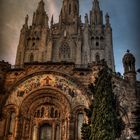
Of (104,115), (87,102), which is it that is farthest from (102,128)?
(87,102)

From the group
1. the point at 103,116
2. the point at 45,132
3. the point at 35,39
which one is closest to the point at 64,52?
the point at 35,39

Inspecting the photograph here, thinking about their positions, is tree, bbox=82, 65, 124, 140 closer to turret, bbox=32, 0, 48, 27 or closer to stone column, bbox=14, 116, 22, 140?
stone column, bbox=14, 116, 22, 140

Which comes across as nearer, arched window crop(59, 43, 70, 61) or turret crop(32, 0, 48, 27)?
arched window crop(59, 43, 70, 61)

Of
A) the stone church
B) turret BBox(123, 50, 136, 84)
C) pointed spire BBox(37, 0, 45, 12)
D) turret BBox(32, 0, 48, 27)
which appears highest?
pointed spire BBox(37, 0, 45, 12)

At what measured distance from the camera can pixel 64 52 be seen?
196 feet

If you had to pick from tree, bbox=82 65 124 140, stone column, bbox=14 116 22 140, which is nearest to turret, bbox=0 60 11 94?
stone column, bbox=14 116 22 140

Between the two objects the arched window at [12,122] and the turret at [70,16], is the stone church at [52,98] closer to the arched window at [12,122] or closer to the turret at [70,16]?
the arched window at [12,122]

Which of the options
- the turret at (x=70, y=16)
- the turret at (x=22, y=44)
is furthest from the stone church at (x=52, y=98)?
the turret at (x=70, y=16)

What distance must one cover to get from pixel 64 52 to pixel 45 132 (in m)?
33.7

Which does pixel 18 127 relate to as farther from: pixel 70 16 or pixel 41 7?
pixel 70 16

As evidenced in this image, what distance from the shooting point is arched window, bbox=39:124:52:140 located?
27.2m

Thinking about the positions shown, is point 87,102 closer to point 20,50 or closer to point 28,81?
point 28,81

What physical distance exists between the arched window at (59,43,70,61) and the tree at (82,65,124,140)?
116ft

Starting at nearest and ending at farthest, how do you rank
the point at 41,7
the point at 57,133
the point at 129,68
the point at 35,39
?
the point at 57,133, the point at 129,68, the point at 35,39, the point at 41,7
